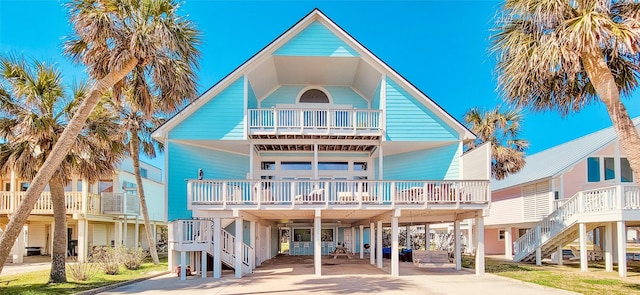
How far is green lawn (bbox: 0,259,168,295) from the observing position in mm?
12430

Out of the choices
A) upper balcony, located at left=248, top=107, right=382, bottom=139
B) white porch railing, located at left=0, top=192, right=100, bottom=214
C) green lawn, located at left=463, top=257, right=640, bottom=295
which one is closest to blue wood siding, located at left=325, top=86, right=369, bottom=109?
upper balcony, located at left=248, top=107, right=382, bottom=139

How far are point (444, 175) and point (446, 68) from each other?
199 feet

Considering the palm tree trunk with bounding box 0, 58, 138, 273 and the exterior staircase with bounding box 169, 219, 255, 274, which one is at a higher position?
the palm tree trunk with bounding box 0, 58, 138, 273

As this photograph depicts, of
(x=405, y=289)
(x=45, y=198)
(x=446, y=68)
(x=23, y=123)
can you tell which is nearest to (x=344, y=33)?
(x=405, y=289)

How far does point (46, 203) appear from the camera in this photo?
23.0 m

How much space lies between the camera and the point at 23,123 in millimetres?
13094

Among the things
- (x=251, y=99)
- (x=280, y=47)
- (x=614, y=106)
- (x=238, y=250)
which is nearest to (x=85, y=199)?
(x=251, y=99)

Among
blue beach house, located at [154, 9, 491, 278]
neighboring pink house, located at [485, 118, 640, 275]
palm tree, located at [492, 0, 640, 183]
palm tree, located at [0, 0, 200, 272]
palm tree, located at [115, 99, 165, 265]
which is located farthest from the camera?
palm tree, located at [115, 99, 165, 265]

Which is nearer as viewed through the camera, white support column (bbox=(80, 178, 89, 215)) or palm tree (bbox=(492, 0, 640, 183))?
palm tree (bbox=(492, 0, 640, 183))

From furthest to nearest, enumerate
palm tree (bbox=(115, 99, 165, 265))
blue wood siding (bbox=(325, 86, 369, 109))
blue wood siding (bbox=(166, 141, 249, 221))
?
palm tree (bbox=(115, 99, 165, 265))
blue wood siding (bbox=(325, 86, 369, 109))
blue wood siding (bbox=(166, 141, 249, 221))

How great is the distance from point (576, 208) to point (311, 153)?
1159 cm

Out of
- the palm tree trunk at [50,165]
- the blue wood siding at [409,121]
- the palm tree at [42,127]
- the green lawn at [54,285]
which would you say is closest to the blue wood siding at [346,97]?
the blue wood siding at [409,121]

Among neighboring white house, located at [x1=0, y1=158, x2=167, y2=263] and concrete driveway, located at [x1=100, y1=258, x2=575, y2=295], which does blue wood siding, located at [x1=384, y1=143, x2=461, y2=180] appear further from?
neighboring white house, located at [x1=0, y1=158, x2=167, y2=263]

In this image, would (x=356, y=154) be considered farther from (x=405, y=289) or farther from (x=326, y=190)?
(x=405, y=289)
